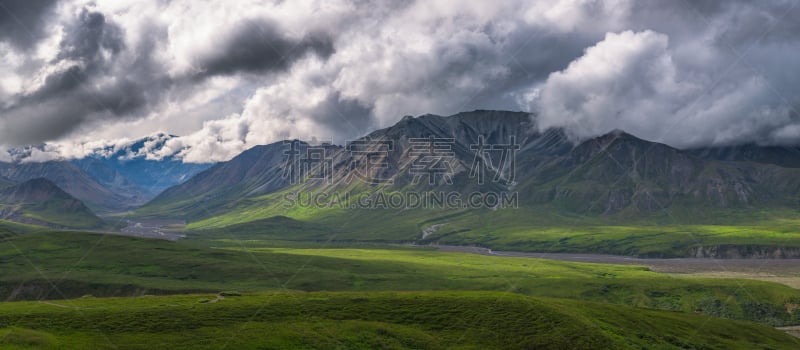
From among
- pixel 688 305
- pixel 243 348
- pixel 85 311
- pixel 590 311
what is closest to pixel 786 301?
pixel 688 305

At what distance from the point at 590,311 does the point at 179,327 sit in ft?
272

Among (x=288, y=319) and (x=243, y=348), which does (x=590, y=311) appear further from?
(x=243, y=348)

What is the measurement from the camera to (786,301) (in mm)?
179625

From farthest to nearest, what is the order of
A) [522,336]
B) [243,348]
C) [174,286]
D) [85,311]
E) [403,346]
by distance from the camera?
1. [174,286]
2. [85,311]
3. [522,336]
4. [403,346]
5. [243,348]

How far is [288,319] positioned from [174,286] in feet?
382

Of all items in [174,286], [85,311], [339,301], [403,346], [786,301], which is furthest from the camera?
[174,286]

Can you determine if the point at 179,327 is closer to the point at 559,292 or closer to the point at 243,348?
the point at 243,348

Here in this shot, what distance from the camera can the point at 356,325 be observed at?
92500 millimetres

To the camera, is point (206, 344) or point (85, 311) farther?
point (85, 311)

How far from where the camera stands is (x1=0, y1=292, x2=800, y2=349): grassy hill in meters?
81.3

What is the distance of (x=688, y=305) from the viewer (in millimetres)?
182750

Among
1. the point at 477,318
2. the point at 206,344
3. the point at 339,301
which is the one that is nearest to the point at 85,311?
the point at 206,344

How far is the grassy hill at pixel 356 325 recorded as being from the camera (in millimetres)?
81312

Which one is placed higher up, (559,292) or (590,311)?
(590,311)
